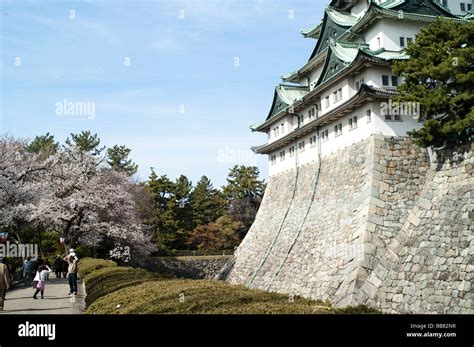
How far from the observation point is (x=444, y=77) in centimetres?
1529

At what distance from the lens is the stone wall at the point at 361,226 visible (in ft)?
46.3

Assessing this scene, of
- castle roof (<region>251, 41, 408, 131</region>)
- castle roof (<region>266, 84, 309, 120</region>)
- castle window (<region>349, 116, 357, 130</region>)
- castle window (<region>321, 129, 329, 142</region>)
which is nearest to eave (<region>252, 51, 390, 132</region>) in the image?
castle roof (<region>251, 41, 408, 131</region>)

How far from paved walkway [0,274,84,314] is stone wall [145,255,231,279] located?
1011 inches

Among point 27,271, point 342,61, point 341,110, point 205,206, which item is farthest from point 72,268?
point 205,206

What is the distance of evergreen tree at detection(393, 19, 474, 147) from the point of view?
14.8 metres

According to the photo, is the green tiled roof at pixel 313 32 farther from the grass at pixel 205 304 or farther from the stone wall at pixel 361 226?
the grass at pixel 205 304

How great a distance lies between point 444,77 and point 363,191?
23.3ft

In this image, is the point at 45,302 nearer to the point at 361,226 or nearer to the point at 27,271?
the point at 27,271

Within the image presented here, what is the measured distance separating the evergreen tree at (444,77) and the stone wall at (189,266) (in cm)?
3320

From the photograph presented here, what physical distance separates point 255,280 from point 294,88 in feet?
52.1

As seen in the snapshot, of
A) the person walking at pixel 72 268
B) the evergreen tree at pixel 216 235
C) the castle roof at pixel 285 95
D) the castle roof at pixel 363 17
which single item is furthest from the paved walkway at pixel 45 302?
the evergreen tree at pixel 216 235

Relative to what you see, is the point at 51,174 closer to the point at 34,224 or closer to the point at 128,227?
the point at 34,224

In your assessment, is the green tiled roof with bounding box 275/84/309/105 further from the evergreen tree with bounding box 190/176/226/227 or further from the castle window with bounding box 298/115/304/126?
the evergreen tree with bounding box 190/176/226/227

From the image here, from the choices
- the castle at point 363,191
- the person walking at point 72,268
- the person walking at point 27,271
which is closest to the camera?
the castle at point 363,191
